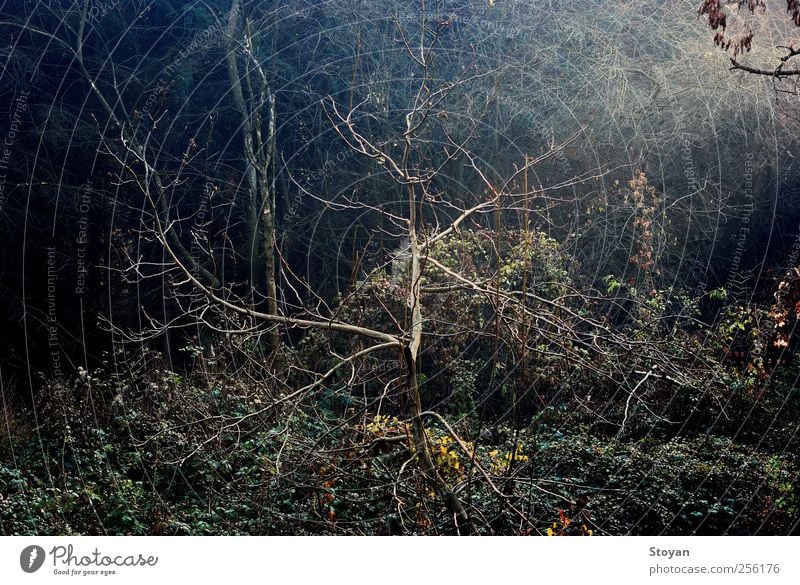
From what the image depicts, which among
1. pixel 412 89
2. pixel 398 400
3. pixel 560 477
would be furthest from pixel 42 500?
pixel 412 89

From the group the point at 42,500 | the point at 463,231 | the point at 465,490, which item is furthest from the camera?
the point at 463,231

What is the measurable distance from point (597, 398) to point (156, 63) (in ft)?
15.2

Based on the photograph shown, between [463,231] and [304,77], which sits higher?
[304,77]

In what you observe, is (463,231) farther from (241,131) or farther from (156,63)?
(156,63)

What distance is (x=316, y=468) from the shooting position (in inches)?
214

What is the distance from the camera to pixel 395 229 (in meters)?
8.06

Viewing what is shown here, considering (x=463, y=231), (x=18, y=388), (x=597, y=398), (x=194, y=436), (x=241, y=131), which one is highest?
(x=241, y=131)

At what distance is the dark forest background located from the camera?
6398 millimetres

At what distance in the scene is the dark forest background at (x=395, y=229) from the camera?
21.0 ft

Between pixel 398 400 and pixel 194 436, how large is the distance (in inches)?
53.4

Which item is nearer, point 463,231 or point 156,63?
point 463,231

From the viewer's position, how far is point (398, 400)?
642cm
